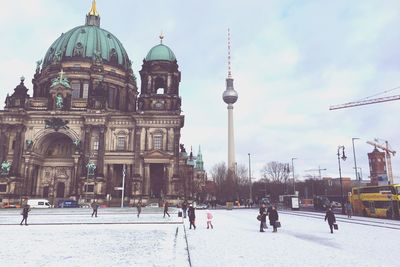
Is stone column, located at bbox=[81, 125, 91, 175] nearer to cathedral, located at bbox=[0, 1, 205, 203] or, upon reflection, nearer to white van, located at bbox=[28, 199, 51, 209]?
cathedral, located at bbox=[0, 1, 205, 203]

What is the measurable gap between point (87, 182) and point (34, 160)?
11.7 metres

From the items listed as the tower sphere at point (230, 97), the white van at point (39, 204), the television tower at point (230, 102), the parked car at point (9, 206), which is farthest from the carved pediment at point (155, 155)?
the tower sphere at point (230, 97)

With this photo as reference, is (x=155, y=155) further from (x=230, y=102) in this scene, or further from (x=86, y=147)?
(x=230, y=102)

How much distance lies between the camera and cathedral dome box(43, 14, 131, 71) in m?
70.8

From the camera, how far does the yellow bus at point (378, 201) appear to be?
3231 centimetres

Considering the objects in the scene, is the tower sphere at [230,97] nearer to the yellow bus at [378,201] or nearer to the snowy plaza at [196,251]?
the yellow bus at [378,201]

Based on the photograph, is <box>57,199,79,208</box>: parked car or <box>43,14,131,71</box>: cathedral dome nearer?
<box>57,199,79,208</box>: parked car

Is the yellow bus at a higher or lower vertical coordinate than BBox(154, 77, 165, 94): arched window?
lower

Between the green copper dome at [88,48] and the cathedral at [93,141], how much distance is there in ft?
14.3

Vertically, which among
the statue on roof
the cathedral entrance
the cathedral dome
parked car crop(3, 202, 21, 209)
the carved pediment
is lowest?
parked car crop(3, 202, 21, 209)

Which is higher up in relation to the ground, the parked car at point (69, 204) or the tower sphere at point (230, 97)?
the tower sphere at point (230, 97)

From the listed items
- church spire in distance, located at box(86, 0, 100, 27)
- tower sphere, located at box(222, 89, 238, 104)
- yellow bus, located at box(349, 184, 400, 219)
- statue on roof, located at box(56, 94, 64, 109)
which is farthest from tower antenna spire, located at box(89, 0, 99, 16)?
yellow bus, located at box(349, 184, 400, 219)

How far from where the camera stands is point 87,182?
56531 millimetres

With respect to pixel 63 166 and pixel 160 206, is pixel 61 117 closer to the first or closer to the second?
pixel 63 166
